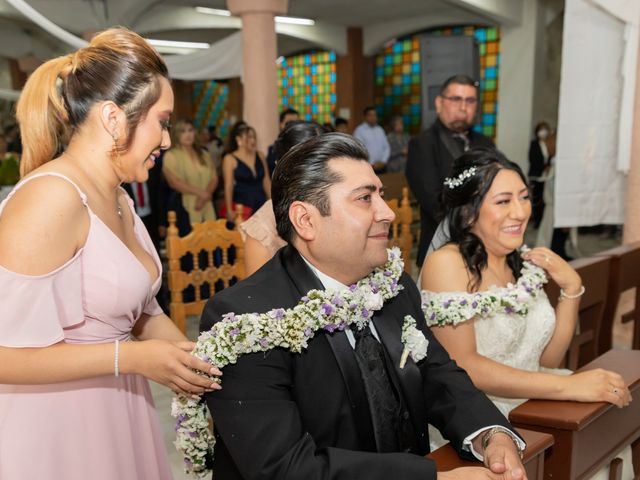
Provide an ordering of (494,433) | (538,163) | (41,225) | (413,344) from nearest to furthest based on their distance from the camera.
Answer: (41,225) → (494,433) → (413,344) → (538,163)

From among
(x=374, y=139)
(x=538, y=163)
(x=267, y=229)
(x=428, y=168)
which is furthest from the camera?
(x=374, y=139)

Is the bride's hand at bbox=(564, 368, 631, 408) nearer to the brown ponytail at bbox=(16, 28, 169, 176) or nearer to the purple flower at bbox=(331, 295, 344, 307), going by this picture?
the purple flower at bbox=(331, 295, 344, 307)

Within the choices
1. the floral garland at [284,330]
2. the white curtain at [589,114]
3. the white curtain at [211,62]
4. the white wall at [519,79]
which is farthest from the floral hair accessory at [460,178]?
the white wall at [519,79]

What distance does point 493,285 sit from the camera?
249 centimetres

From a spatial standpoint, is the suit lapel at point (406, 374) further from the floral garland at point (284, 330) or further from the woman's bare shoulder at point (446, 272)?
the woman's bare shoulder at point (446, 272)

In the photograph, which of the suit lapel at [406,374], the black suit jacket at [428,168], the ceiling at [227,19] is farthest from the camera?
the ceiling at [227,19]

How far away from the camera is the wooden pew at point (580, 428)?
175 cm

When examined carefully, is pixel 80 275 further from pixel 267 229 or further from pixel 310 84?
pixel 310 84

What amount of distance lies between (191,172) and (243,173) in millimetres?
535

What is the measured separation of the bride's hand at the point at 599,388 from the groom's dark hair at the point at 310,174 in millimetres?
922

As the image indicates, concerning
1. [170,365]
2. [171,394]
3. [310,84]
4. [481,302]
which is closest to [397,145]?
[310,84]

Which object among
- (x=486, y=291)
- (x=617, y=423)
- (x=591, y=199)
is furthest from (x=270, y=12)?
(x=617, y=423)

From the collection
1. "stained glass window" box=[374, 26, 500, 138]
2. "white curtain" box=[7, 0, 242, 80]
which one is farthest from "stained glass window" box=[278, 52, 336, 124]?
"white curtain" box=[7, 0, 242, 80]

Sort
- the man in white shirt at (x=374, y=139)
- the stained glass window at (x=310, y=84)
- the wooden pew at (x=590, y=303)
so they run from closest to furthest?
1. the wooden pew at (x=590, y=303)
2. the man in white shirt at (x=374, y=139)
3. the stained glass window at (x=310, y=84)
